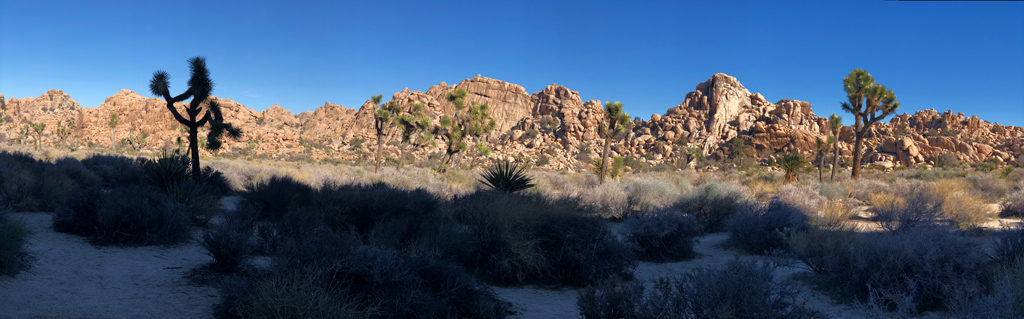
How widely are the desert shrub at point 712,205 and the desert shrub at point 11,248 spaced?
1318 cm

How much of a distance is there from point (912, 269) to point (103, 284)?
9669 millimetres

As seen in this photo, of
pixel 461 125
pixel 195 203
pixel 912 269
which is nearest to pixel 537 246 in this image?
pixel 912 269

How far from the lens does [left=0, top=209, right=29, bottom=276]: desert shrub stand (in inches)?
216

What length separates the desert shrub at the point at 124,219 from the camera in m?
7.79

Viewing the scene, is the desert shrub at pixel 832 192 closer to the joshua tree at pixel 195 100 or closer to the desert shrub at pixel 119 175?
the joshua tree at pixel 195 100

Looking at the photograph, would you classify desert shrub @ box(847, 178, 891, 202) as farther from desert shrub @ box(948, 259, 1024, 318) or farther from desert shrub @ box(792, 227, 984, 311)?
desert shrub @ box(948, 259, 1024, 318)

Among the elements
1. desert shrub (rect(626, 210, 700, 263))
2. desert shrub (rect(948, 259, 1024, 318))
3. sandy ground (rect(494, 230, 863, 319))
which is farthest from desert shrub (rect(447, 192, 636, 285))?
desert shrub (rect(948, 259, 1024, 318))

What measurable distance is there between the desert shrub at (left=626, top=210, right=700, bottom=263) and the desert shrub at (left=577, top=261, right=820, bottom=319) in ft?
17.2

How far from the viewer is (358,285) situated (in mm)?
4742

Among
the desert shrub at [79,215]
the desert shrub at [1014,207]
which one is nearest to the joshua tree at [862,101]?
the desert shrub at [1014,207]

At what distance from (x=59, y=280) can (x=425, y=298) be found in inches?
181

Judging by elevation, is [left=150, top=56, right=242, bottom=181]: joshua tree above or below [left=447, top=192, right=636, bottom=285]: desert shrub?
above

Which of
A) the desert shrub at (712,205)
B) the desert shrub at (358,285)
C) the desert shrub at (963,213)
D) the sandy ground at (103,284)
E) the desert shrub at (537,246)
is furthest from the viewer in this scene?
the desert shrub at (712,205)

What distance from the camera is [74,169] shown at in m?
14.3
